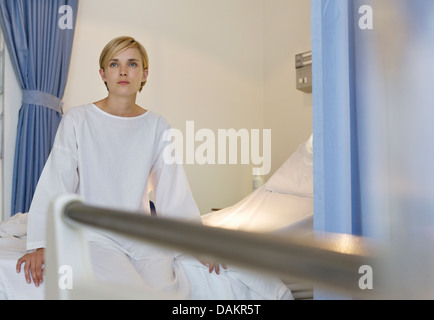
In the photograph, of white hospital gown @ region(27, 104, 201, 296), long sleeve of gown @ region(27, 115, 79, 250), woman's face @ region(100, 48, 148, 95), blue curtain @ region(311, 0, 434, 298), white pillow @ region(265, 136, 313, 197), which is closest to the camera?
blue curtain @ region(311, 0, 434, 298)

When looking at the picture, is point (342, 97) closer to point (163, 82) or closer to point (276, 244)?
point (276, 244)

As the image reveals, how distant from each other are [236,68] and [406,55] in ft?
9.00

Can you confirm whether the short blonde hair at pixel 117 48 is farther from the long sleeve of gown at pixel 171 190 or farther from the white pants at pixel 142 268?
the white pants at pixel 142 268

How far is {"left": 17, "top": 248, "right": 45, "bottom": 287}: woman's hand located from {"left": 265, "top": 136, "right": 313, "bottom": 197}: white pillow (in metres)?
1.41

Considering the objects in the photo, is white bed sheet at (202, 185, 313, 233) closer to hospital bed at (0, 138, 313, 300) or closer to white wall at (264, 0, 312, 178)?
hospital bed at (0, 138, 313, 300)

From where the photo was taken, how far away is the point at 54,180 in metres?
1.33

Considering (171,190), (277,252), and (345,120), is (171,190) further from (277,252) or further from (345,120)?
(277,252)

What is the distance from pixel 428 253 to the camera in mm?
884

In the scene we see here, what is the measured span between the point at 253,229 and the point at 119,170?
547 mm

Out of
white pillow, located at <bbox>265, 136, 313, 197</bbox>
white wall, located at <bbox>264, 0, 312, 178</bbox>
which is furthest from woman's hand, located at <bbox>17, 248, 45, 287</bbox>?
white wall, located at <bbox>264, 0, 312, 178</bbox>

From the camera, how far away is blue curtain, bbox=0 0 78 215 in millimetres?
2635

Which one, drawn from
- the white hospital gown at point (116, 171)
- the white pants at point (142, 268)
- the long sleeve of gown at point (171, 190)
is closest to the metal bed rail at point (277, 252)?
the white pants at point (142, 268)

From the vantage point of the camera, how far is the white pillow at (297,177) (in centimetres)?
224
